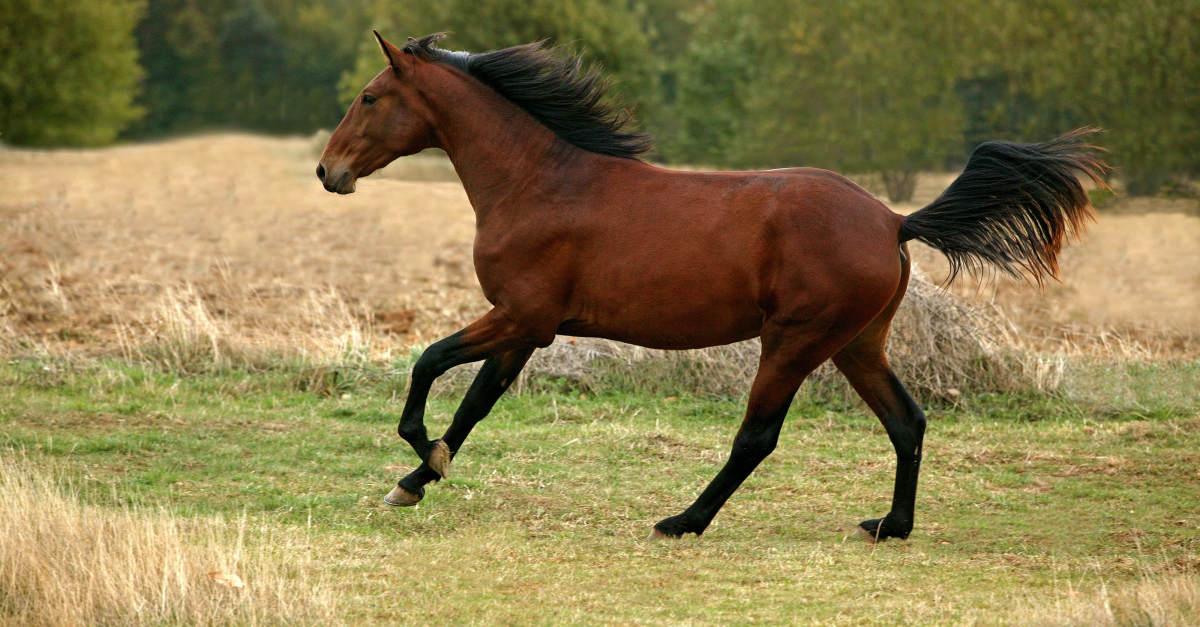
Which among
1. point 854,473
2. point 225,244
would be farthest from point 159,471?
point 225,244

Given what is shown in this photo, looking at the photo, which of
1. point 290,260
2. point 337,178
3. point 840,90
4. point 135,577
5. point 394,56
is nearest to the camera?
point 135,577

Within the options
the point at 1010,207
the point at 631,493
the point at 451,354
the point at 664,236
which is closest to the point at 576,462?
the point at 631,493

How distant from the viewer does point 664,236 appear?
5.43m

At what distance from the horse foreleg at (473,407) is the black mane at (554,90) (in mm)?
1206

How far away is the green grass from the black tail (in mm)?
1482

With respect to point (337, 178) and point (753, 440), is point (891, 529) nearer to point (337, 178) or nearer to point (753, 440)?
point (753, 440)

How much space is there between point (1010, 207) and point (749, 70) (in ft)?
70.9

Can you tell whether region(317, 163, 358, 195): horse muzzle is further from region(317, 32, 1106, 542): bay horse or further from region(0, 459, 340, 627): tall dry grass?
region(0, 459, 340, 627): tall dry grass

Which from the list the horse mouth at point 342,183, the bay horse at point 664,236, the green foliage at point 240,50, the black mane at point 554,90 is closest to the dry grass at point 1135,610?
the bay horse at point 664,236

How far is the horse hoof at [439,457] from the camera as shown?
5.58m

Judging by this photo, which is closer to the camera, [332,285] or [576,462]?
[576,462]

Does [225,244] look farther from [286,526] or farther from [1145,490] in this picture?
[1145,490]

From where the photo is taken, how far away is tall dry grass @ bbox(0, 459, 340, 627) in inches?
162

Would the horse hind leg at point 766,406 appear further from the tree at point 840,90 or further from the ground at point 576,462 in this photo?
the tree at point 840,90
